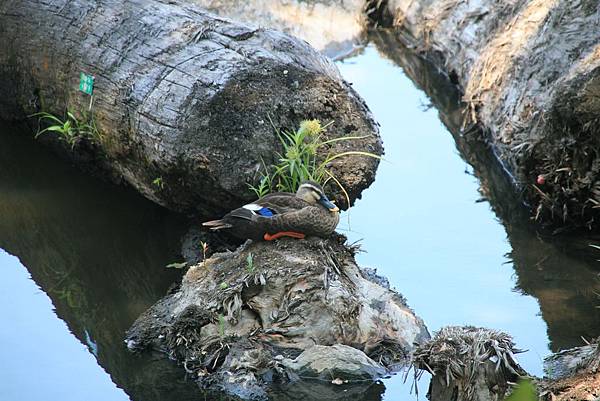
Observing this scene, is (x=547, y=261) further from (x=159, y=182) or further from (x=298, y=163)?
(x=159, y=182)

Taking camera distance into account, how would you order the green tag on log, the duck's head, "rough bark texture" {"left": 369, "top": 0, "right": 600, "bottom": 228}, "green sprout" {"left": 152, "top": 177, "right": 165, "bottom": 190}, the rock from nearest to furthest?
the rock → the duck's head → "green sprout" {"left": 152, "top": 177, "right": 165, "bottom": 190} → "rough bark texture" {"left": 369, "top": 0, "right": 600, "bottom": 228} → the green tag on log

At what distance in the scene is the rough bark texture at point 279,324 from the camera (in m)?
5.30

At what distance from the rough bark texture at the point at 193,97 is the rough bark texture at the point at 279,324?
30.6 inches

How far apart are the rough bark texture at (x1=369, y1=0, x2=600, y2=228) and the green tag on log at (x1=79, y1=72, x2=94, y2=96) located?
114 inches

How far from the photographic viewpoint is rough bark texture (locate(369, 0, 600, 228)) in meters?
6.84

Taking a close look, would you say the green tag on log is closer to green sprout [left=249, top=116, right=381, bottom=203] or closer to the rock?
green sprout [left=249, top=116, right=381, bottom=203]

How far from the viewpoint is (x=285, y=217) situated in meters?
5.65

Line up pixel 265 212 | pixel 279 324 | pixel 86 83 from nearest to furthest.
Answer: pixel 279 324
pixel 265 212
pixel 86 83

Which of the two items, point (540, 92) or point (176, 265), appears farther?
point (540, 92)

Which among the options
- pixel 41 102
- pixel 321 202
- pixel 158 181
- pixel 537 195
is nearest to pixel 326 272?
pixel 321 202

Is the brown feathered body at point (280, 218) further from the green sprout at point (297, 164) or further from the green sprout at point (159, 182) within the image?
the green sprout at point (159, 182)

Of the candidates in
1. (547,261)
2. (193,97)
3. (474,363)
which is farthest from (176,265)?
(547,261)

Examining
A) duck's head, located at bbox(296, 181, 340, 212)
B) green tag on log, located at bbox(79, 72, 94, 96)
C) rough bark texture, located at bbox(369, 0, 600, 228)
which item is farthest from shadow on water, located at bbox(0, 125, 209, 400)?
rough bark texture, located at bbox(369, 0, 600, 228)

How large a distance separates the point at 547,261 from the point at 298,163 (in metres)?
1.79
